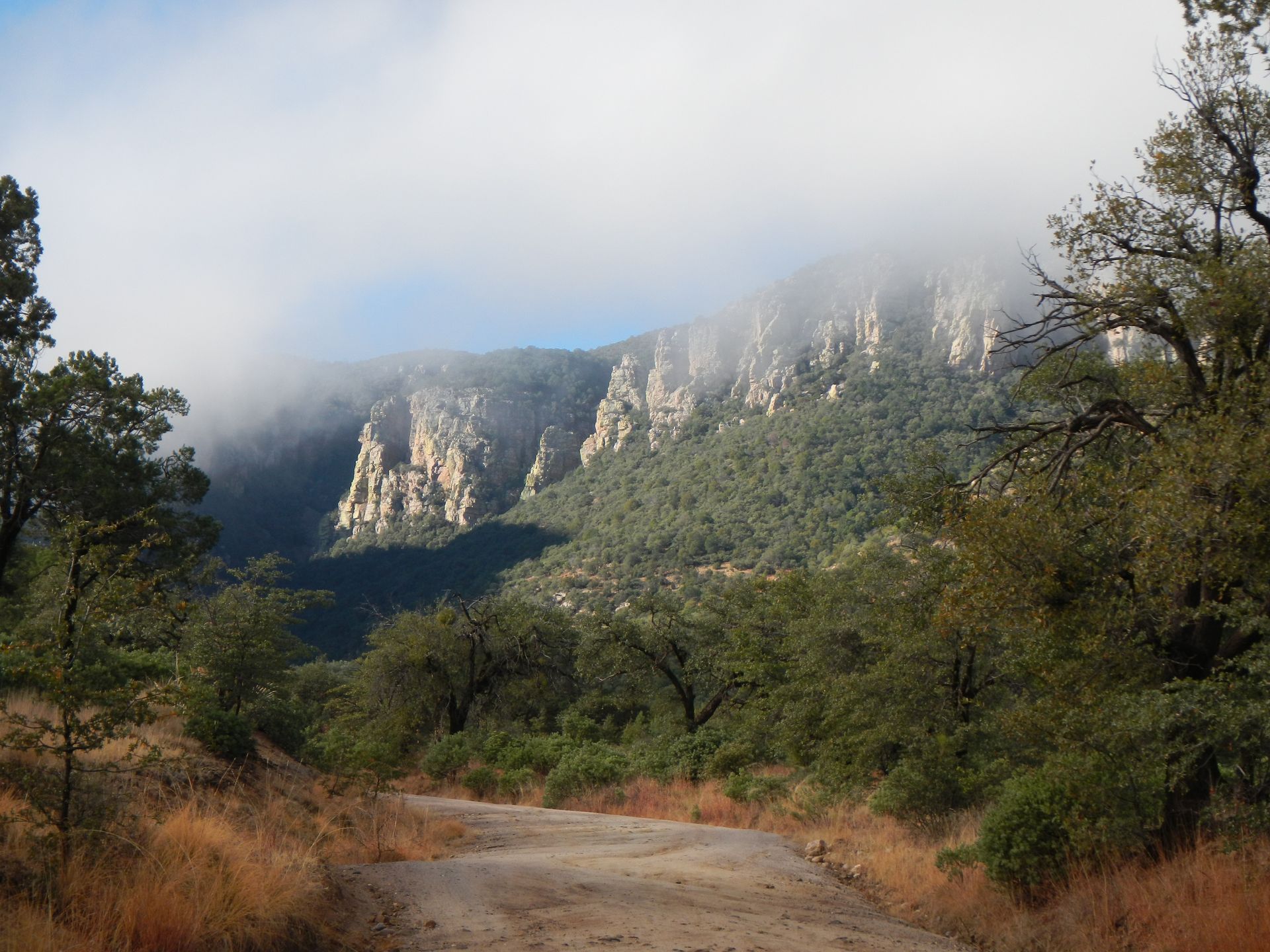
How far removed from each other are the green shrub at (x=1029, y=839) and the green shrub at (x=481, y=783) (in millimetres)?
21143

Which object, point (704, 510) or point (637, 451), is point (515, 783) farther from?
point (637, 451)

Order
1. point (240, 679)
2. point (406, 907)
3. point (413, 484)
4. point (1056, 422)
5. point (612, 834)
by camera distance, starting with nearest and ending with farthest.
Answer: point (406, 907) → point (1056, 422) → point (612, 834) → point (240, 679) → point (413, 484)

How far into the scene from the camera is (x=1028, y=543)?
779 cm

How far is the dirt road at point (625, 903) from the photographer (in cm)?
611

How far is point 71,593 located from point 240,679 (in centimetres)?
1138

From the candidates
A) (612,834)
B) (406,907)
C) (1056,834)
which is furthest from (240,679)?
(1056,834)

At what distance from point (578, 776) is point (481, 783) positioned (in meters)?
4.60

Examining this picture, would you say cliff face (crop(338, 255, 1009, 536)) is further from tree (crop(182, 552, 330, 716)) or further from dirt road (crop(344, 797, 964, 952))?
dirt road (crop(344, 797, 964, 952))

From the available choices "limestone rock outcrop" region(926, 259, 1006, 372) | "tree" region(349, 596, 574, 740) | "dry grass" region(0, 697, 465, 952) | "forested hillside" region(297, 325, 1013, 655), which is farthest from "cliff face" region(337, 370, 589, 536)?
"dry grass" region(0, 697, 465, 952)

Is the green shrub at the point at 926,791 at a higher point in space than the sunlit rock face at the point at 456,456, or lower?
lower

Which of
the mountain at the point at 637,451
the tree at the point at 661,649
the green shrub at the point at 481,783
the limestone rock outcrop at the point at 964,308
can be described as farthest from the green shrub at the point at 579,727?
the limestone rock outcrop at the point at 964,308

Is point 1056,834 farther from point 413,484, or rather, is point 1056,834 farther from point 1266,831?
point 413,484

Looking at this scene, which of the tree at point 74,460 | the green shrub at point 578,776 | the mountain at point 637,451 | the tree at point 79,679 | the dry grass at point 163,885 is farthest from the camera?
the mountain at point 637,451

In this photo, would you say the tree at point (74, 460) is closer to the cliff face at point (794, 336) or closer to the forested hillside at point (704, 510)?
the forested hillside at point (704, 510)
